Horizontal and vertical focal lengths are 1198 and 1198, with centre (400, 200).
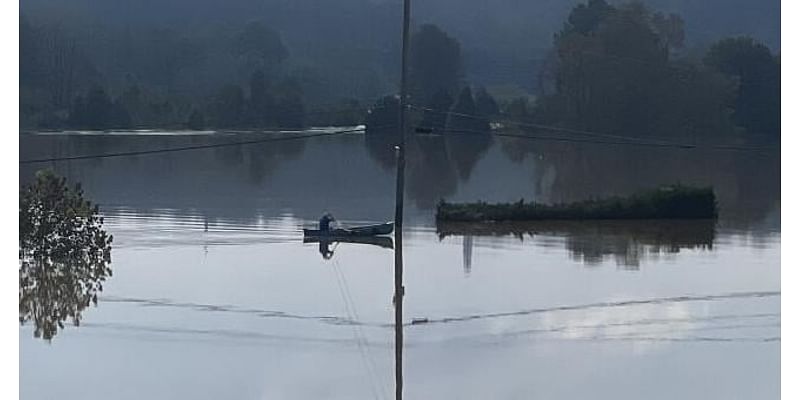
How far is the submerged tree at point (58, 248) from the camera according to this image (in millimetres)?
11461

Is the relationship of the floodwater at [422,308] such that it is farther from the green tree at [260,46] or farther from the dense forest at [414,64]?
the green tree at [260,46]

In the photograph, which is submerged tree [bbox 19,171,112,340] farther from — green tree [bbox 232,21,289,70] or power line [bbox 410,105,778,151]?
green tree [bbox 232,21,289,70]

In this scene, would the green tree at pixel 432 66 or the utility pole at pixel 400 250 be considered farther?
the green tree at pixel 432 66

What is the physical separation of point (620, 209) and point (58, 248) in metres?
9.37

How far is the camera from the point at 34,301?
11.0 metres

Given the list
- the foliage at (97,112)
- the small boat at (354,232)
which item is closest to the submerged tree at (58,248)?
the small boat at (354,232)

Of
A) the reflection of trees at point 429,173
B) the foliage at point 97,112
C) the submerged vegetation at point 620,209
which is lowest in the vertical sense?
the submerged vegetation at point 620,209

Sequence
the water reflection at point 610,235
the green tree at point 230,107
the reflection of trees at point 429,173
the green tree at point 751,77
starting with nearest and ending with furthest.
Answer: the water reflection at point 610,235 < the reflection of trees at point 429,173 < the green tree at point 751,77 < the green tree at point 230,107

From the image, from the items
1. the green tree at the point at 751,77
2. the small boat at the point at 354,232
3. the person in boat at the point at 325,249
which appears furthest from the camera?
the green tree at the point at 751,77

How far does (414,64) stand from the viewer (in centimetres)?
3862

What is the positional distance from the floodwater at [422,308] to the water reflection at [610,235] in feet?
0.18

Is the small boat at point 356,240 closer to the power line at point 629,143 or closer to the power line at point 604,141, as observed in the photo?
the power line at point 629,143

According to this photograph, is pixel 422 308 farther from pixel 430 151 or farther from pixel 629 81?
pixel 430 151

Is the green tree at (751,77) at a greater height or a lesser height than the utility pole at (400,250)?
greater
